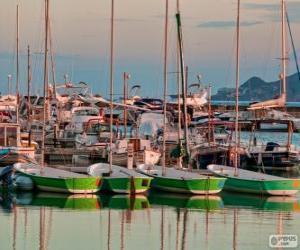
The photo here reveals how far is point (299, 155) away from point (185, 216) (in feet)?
72.0

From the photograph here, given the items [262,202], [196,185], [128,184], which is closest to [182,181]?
[196,185]

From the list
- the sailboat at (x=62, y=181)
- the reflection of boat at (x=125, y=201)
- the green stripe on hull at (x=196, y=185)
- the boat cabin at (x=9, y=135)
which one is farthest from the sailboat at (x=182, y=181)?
the boat cabin at (x=9, y=135)

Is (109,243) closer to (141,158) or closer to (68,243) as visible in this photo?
(68,243)

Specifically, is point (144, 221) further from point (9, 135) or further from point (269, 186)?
point (9, 135)

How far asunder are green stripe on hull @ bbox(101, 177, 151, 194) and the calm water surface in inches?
12.9

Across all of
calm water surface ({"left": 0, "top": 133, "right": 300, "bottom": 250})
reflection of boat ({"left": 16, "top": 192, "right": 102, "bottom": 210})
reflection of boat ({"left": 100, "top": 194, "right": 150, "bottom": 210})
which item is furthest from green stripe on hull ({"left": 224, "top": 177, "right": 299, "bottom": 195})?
reflection of boat ({"left": 16, "top": 192, "right": 102, "bottom": 210})

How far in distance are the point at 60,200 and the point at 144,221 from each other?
211 inches

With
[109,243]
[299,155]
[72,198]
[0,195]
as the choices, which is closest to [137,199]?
[72,198]

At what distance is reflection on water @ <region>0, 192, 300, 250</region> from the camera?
26.8m

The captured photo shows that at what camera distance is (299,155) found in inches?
2092

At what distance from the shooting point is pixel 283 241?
27.2 metres

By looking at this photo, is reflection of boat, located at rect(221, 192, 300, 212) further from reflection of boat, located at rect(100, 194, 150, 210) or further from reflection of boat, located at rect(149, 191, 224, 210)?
reflection of boat, located at rect(100, 194, 150, 210)

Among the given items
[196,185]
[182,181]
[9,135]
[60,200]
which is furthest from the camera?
[9,135]

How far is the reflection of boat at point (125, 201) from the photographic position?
112 feet
